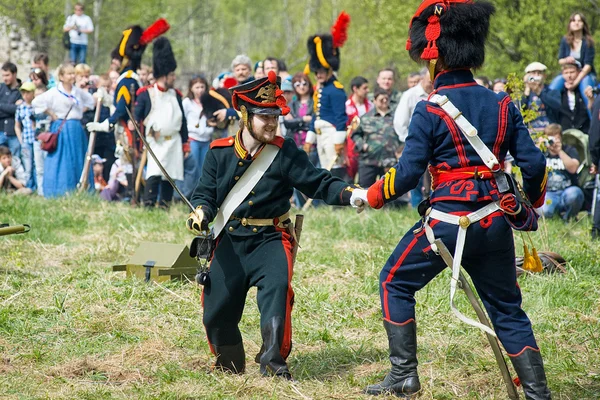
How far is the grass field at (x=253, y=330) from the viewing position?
5414 mm

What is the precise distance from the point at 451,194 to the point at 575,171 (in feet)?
22.5

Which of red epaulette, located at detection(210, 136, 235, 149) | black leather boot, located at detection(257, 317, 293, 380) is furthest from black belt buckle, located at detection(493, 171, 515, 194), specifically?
red epaulette, located at detection(210, 136, 235, 149)

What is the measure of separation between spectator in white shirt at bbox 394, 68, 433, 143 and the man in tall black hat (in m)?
2.81

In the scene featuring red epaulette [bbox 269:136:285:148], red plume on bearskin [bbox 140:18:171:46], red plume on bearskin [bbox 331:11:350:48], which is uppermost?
red plume on bearskin [bbox 331:11:350:48]

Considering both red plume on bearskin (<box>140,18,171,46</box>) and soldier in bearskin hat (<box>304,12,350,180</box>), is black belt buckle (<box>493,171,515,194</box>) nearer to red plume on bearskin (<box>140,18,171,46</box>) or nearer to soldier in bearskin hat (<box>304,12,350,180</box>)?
soldier in bearskin hat (<box>304,12,350,180</box>)

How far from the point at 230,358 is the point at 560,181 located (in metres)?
→ 6.73

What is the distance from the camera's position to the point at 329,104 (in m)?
12.6

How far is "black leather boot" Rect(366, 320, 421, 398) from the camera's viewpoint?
507 cm

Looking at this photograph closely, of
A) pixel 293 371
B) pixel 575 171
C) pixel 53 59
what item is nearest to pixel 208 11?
pixel 53 59

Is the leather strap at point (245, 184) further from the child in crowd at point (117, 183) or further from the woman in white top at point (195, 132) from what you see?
the child in crowd at point (117, 183)

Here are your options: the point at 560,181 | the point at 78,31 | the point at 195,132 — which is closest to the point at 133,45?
the point at 195,132

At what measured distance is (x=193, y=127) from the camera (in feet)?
43.6

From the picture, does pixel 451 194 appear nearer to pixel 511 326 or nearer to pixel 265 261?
pixel 511 326

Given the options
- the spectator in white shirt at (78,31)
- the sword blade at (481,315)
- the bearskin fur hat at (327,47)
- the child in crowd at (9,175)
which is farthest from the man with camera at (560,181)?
the spectator in white shirt at (78,31)
